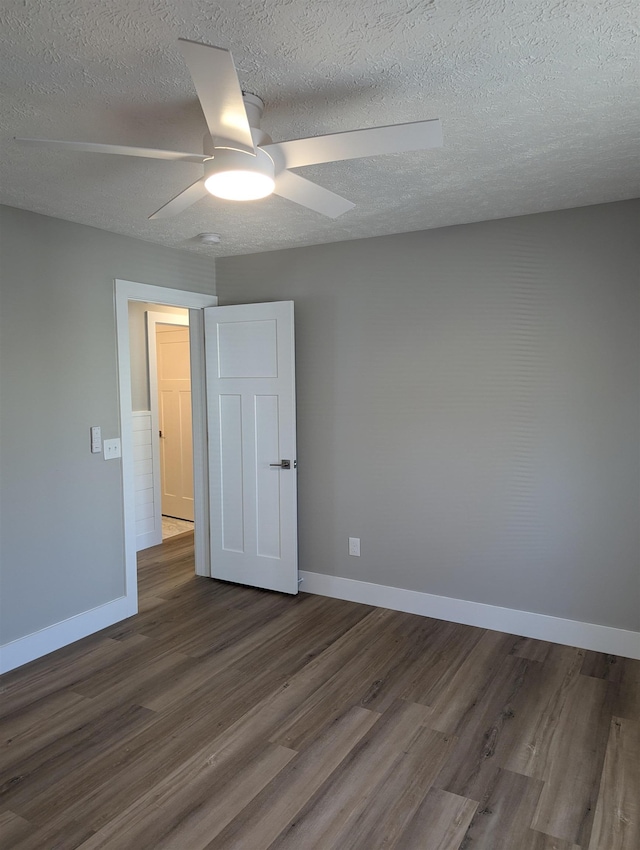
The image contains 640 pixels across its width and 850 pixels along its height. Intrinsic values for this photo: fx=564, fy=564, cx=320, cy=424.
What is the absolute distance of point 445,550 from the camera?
3568mm

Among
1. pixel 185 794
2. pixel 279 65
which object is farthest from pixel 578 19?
pixel 185 794

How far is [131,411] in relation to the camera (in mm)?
3838

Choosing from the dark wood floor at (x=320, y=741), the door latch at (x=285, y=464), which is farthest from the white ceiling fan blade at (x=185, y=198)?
the dark wood floor at (x=320, y=741)

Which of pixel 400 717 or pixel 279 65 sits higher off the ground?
pixel 279 65

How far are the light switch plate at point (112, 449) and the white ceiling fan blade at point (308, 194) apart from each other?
2.10 meters

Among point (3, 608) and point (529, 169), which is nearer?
point (529, 169)

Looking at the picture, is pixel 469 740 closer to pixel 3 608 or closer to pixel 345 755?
pixel 345 755

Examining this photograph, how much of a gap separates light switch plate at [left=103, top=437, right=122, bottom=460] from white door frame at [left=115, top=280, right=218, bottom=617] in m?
0.04

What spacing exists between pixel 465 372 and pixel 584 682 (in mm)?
1773

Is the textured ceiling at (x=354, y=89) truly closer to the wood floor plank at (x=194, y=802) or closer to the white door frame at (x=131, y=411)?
the white door frame at (x=131, y=411)

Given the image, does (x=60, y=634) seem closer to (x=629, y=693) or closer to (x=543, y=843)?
(x=543, y=843)

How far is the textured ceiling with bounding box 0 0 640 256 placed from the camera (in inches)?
55.5

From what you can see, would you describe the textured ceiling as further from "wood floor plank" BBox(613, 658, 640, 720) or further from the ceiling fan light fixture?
"wood floor plank" BBox(613, 658, 640, 720)

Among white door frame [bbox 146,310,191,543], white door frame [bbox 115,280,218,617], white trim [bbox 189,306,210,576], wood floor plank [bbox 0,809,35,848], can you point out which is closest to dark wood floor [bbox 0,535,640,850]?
wood floor plank [bbox 0,809,35,848]
